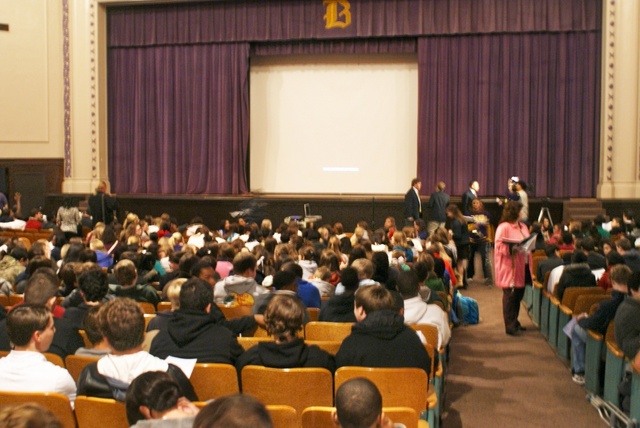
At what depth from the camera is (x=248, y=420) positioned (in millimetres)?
1816

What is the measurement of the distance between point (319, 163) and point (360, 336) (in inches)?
523

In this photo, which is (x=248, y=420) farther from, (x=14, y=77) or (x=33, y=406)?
(x=14, y=77)

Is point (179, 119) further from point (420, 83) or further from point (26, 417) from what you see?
point (26, 417)

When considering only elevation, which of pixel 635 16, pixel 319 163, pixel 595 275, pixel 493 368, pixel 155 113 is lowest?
pixel 493 368

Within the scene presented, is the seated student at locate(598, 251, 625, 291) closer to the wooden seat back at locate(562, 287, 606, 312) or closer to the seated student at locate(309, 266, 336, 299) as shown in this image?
the wooden seat back at locate(562, 287, 606, 312)

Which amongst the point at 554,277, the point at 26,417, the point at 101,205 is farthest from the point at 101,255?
the point at 26,417

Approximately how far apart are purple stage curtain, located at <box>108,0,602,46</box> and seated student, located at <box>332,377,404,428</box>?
13961 mm

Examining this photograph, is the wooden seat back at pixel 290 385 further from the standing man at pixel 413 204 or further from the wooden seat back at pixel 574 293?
the standing man at pixel 413 204

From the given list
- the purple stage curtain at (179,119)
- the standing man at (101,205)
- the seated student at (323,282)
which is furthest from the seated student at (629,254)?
the purple stage curtain at (179,119)

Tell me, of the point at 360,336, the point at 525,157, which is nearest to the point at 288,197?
the point at 525,157

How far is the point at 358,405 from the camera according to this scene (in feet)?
9.32

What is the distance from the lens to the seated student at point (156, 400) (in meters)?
2.79

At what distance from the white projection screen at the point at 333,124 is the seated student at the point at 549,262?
8.68 m

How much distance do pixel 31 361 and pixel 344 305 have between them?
7.80 feet
